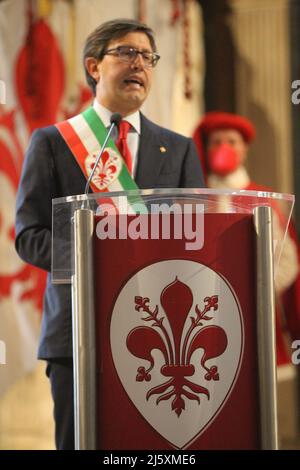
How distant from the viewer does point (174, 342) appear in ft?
4.55

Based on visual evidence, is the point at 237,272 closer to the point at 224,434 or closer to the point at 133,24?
the point at 224,434

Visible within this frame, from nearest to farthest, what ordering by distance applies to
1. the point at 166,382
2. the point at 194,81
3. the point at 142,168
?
the point at 166,382 < the point at 142,168 < the point at 194,81

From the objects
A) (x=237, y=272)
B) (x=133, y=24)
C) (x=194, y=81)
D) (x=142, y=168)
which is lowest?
(x=237, y=272)

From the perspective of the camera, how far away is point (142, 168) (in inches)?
72.4

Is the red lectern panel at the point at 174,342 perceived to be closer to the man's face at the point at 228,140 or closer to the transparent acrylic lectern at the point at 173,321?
the transparent acrylic lectern at the point at 173,321

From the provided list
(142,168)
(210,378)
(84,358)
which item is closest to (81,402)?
(84,358)

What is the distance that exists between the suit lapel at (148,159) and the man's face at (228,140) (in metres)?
1.76

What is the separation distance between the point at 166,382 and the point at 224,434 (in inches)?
4.6

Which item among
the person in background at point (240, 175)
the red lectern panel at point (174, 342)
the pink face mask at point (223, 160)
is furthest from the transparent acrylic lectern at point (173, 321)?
the pink face mask at point (223, 160)

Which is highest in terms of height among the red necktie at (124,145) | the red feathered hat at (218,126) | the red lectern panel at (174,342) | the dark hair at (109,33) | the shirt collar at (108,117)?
the red feathered hat at (218,126)

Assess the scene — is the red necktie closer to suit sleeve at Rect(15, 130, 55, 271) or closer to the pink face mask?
suit sleeve at Rect(15, 130, 55, 271)

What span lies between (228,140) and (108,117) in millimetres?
1810

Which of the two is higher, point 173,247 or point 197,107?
point 197,107

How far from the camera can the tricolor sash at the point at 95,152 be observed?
1.76 metres
